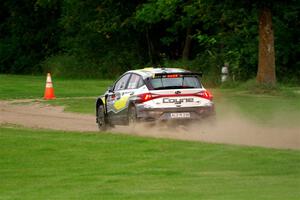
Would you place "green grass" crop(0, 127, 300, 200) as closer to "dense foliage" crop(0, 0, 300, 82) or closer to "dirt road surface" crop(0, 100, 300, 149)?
"dirt road surface" crop(0, 100, 300, 149)

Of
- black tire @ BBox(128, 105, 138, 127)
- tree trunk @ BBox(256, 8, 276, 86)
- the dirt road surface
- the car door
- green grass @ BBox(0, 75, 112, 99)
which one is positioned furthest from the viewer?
green grass @ BBox(0, 75, 112, 99)

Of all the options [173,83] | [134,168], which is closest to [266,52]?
[173,83]

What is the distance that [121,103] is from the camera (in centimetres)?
2180

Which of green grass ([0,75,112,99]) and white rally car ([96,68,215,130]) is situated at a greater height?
white rally car ([96,68,215,130])

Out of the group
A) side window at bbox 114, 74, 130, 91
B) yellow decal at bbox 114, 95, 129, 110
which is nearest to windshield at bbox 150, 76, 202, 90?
yellow decal at bbox 114, 95, 129, 110

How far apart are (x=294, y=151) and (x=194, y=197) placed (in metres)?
5.23

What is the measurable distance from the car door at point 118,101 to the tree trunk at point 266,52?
1183 centimetres

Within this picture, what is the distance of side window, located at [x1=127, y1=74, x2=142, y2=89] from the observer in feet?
69.6

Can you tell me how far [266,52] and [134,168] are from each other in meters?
19.9

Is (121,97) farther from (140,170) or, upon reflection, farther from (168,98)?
(140,170)

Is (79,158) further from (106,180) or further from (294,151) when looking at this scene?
(294,151)

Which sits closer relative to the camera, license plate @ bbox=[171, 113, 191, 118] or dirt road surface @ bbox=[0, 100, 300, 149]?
dirt road surface @ bbox=[0, 100, 300, 149]

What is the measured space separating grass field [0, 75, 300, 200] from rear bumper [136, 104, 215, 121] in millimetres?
1067

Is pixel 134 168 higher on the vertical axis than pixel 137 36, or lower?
lower
